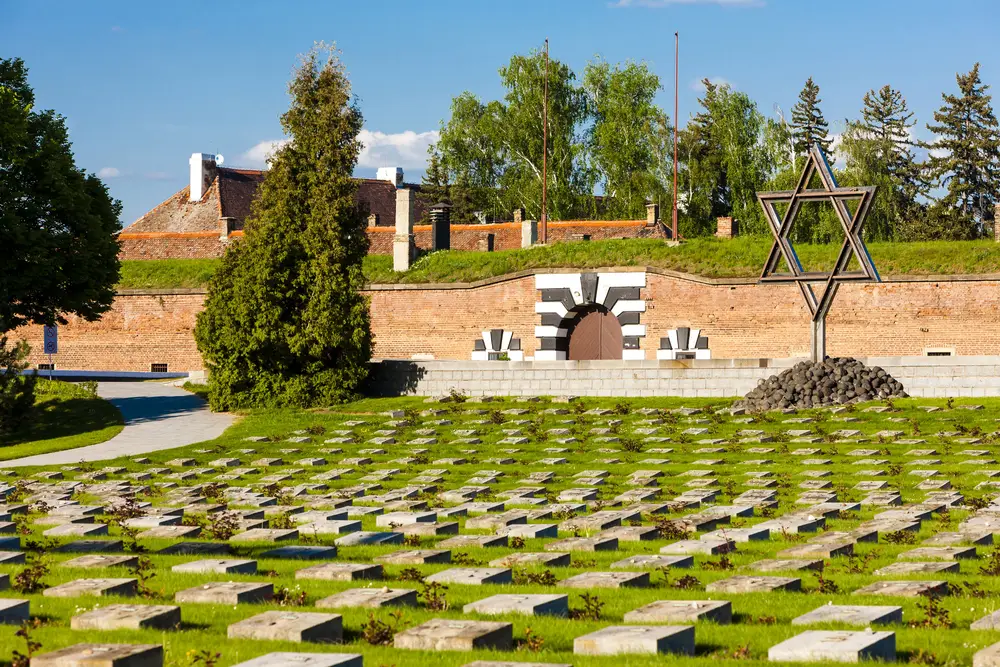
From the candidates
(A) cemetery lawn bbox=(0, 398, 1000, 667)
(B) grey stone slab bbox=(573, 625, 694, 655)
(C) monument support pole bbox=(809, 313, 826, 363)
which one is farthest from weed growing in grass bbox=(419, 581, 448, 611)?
(C) monument support pole bbox=(809, 313, 826, 363)

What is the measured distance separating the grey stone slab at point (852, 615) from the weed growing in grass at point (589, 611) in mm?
1332

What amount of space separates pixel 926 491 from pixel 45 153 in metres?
24.1

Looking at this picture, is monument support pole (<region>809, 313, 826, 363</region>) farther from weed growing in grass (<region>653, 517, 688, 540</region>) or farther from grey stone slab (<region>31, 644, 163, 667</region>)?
grey stone slab (<region>31, 644, 163, 667</region>)

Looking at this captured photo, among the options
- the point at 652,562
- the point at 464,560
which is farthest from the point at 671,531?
the point at 464,560

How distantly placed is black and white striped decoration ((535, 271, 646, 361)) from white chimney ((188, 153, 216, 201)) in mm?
28173

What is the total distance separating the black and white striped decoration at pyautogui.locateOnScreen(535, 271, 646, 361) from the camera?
40.5m

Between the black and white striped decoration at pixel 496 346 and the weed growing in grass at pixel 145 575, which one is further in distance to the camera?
the black and white striped decoration at pixel 496 346

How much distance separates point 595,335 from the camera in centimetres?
4131

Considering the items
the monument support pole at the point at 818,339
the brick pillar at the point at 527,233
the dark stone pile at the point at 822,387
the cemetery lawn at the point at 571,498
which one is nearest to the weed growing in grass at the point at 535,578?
the cemetery lawn at the point at 571,498

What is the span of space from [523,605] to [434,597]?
79cm

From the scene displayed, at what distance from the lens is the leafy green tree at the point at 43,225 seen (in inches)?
1244

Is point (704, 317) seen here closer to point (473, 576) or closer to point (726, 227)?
point (726, 227)

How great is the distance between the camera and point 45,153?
3297cm

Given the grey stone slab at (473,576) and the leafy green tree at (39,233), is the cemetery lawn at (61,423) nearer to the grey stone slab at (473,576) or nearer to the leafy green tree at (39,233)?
the leafy green tree at (39,233)
